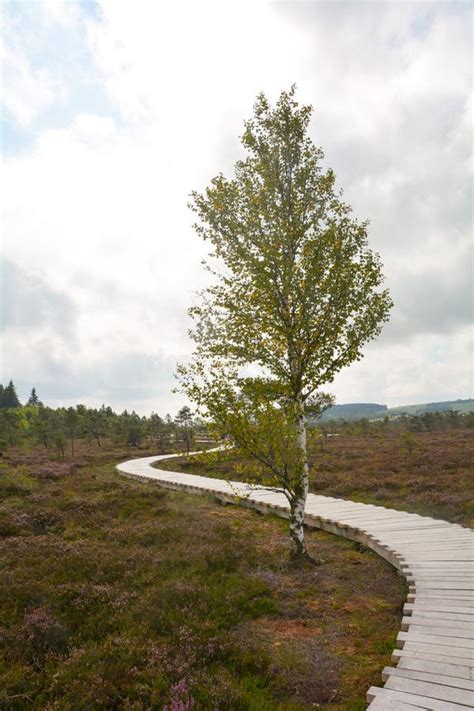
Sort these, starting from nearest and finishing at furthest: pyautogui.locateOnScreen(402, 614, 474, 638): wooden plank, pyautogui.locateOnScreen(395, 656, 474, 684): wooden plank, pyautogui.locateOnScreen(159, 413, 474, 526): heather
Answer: pyautogui.locateOnScreen(395, 656, 474, 684): wooden plank < pyautogui.locateOnScreen(402, 614, 474, 638): wooden plank < pyautogui.locateOnScreen(159, 413, 474, 526): heather

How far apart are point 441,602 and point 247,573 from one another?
15.8ft

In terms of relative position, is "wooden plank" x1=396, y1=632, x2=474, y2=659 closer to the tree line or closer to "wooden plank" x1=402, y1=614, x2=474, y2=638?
"wooden plank" x1=402, y1=614, x2=474, y2=638

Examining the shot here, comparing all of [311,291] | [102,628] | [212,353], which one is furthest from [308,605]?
[311,291]

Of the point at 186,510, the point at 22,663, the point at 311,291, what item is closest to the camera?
the point at 22,663

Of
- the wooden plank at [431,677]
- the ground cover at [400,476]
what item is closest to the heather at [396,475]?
the ground cover at [400,476]

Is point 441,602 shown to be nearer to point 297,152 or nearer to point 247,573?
point 247,573

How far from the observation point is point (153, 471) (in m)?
33.7

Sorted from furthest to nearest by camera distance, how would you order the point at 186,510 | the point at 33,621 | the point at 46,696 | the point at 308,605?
the point at 186,510 → the point at 308,605 → the point at 33,621 → the point at 46,696

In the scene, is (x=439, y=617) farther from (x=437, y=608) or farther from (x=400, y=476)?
(x=400, y=476)

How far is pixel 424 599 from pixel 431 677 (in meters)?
2.81

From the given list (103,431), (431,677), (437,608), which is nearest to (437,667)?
(431,677)

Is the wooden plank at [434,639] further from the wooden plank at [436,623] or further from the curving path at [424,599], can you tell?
the wooden plank at [436,623]

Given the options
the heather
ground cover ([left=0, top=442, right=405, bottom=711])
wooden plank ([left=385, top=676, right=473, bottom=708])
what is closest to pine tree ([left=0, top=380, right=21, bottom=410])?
the heather

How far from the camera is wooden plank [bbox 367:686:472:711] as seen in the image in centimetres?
530
